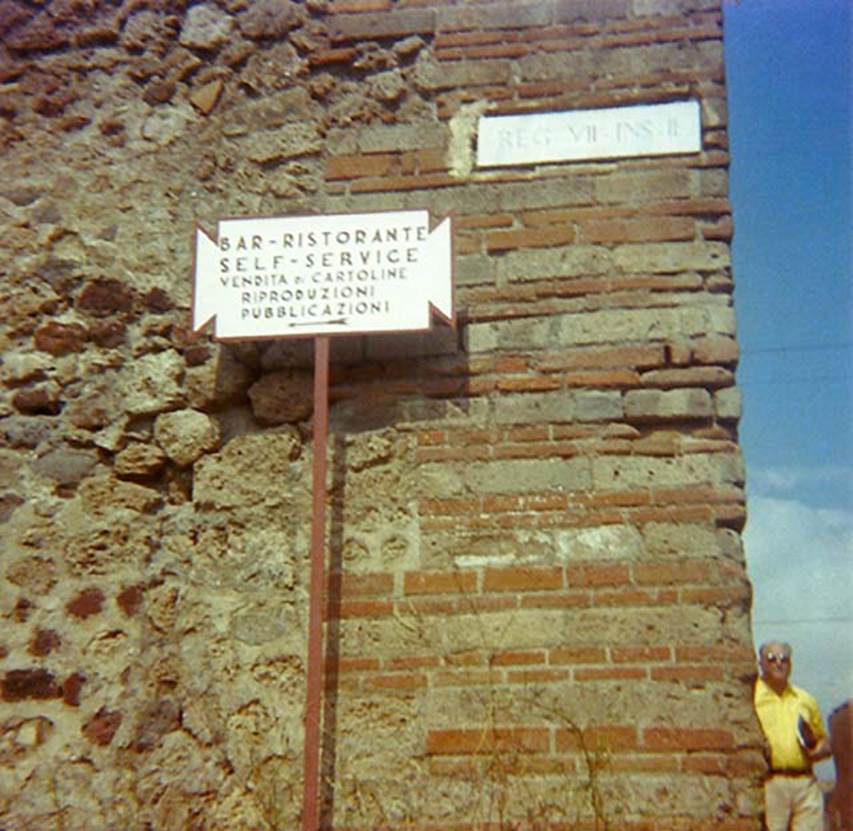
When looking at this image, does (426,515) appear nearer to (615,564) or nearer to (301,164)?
(615,564)

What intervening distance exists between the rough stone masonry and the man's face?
114cm

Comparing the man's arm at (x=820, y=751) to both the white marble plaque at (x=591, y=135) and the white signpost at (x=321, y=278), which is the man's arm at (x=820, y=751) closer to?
the white signpost at (x=321, y=278)

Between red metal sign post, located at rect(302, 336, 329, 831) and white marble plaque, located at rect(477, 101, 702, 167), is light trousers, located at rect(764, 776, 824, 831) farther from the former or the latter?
white marble plaque, located at rect(477, 101, 702, 167)

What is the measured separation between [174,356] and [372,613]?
120cm

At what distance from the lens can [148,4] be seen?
14.9 feet

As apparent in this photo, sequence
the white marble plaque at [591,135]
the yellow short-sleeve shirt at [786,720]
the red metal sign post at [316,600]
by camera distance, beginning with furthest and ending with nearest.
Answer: the yellow short-sleeve shirt at [786,720] → the white marble plaque at [591,135] → the red metal sign post at [316,600]

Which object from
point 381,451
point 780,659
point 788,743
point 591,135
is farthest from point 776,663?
point 591,135

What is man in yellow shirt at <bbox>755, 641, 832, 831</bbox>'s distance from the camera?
12.6 ft

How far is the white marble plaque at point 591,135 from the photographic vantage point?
4.03 m

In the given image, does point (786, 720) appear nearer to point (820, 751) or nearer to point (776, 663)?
point (820, 751)

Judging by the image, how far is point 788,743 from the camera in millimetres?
4223

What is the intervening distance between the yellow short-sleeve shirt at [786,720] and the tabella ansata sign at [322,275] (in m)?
1.91

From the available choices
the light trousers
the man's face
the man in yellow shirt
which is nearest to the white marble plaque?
the man in yellow shirt

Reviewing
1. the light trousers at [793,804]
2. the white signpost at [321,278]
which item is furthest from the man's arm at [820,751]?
the white signpost at [321,278]
